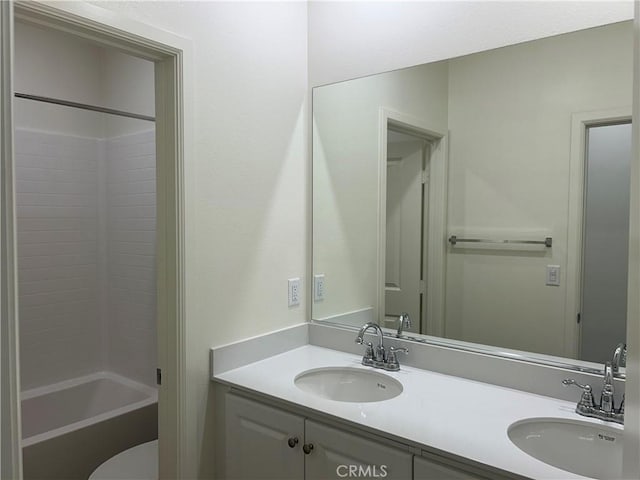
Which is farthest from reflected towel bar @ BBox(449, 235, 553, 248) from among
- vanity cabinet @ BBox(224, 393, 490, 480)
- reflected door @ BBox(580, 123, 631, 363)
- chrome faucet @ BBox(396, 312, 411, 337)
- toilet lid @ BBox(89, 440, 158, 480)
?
toilet lid @ BBox(89, 440, 158, 480)

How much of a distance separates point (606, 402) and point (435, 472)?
564mm

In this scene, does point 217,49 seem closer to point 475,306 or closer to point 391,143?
point 391,143

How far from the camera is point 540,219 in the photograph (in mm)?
1572

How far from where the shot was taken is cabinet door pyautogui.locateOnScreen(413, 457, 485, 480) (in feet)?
3.79

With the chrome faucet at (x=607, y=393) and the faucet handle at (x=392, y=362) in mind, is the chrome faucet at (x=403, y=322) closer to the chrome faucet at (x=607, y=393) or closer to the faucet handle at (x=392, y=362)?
the faucet handle at (x=392, y=362)

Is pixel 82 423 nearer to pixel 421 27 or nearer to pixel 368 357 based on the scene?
pixel 368 357

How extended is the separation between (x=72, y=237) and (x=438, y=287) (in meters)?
2.29

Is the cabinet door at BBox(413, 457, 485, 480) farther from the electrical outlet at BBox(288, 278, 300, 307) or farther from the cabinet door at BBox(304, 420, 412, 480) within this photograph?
the electrical outlet at BBox(288, 278, 300, 307)

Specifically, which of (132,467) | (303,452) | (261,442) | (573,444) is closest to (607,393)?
(573,444)

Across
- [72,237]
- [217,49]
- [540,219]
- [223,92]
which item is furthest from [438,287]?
[72,237]

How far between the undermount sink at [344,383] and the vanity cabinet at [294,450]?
214mm

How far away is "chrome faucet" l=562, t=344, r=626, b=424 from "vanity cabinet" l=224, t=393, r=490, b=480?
46 cm

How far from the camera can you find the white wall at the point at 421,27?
150cm

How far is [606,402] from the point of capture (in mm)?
1326
